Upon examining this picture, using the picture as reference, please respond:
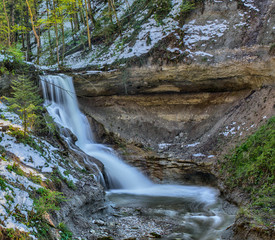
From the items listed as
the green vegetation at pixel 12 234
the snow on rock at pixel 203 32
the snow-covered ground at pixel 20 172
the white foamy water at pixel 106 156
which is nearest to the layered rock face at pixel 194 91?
the snow on rock at pixel 203 32

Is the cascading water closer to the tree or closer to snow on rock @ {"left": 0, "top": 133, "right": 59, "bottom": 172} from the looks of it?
the tree

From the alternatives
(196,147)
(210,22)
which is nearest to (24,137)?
(196,147)

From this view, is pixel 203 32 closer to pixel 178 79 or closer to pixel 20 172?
pixel 178 79

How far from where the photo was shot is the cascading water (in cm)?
755

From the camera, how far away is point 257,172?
781 cm

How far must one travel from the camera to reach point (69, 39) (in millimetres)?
22609

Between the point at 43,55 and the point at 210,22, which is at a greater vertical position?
the point at 43,55

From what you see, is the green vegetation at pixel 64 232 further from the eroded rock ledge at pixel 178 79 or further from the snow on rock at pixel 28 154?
the eroded rock ledge at pixel 178 79

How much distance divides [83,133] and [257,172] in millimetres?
8884

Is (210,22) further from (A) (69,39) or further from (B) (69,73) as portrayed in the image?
(A) (69,39)

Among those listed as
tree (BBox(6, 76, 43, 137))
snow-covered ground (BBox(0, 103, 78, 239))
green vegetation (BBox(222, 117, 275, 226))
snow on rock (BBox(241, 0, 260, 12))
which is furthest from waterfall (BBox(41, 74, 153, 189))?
snow on rock (BBox(241, 0, 260, 12))

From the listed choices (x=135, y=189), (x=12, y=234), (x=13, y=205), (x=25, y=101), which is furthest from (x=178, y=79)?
(x=12, y=234)

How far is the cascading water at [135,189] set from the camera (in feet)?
24.8

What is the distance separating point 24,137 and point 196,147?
7.75 m
